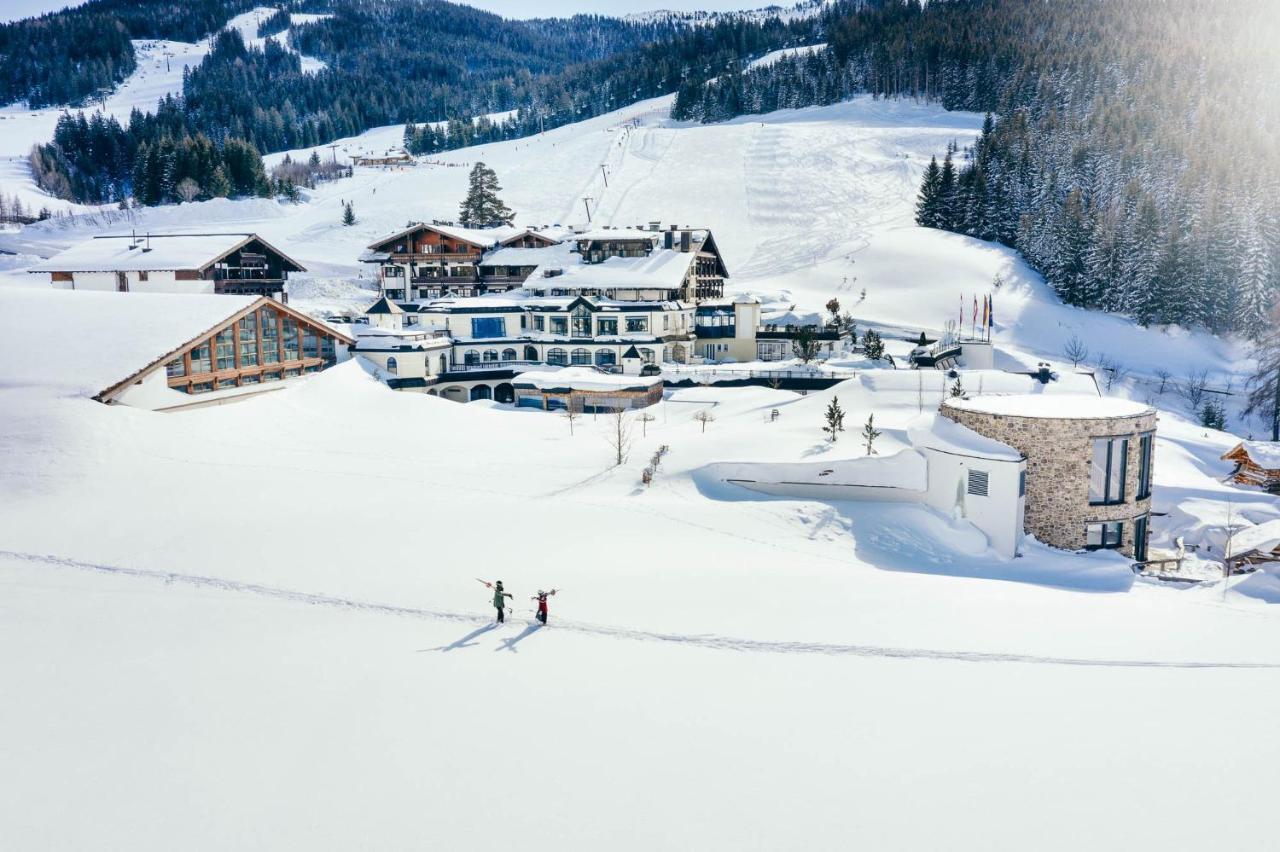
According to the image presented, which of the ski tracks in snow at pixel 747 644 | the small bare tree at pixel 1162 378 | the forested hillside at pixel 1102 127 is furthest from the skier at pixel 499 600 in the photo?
the forested hillside at pixel 1102 127

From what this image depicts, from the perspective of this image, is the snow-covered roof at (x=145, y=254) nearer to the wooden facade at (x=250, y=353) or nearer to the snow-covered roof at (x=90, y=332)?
the snow-covered roof at (x=90, y=332)

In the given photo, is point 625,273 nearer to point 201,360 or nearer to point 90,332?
point 201,360

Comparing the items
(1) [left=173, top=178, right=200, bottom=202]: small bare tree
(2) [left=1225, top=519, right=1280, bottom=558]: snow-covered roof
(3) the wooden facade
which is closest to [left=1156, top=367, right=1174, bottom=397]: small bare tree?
(2) [left=1225, top=519, right=1280, bottom=558]: snow-covered roof

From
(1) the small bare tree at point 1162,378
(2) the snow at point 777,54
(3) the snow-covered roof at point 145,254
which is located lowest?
(1) the small bare tree at point 1162,378

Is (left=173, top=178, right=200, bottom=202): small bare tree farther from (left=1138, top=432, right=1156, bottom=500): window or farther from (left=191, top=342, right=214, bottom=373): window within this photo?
(left=1138, top=432, right=1156, bottom=500): window

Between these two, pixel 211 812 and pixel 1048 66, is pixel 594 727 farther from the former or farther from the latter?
pixel 1048 66
